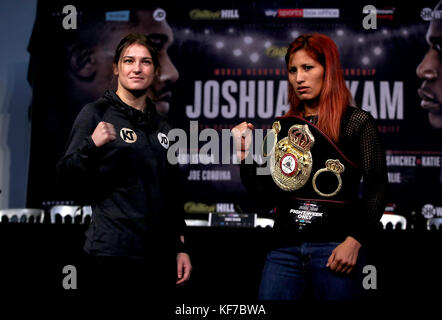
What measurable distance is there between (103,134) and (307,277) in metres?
0.81

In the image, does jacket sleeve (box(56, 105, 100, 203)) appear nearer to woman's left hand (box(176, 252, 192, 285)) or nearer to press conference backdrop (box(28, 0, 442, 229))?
woman's left hand (box(176, 252, 192, 285))

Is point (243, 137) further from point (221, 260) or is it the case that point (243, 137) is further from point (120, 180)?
point (221, 260)

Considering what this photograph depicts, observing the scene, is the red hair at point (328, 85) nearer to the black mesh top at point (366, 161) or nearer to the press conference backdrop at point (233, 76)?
the black mesh top at point (366, 161)

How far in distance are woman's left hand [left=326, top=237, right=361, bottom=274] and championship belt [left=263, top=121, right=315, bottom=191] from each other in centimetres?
24

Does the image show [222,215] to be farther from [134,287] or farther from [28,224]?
[134,287]

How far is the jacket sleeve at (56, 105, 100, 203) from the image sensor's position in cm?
138

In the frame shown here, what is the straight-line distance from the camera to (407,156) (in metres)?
4.76

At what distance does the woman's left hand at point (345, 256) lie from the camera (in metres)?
1.33

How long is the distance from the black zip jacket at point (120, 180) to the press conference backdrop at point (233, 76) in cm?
325

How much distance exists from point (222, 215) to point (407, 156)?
94.9 inches

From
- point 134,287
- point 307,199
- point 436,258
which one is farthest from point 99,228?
point 436,258

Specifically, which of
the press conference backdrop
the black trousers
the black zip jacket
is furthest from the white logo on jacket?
the press conference backdrop

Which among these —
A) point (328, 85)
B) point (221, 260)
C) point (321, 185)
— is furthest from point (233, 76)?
point (321, 185)

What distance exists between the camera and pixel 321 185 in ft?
4.62
